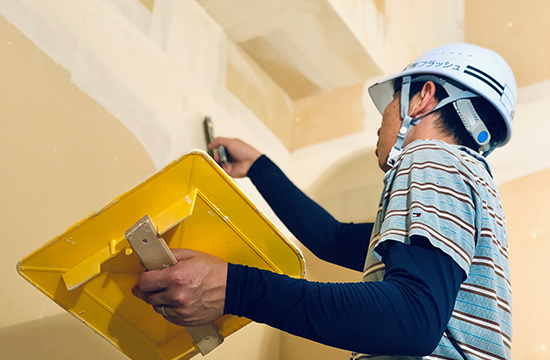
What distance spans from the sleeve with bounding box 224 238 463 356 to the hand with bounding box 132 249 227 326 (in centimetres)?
2

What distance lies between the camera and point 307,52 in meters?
2.08

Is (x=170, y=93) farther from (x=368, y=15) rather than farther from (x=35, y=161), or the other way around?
(x=368, y=15)

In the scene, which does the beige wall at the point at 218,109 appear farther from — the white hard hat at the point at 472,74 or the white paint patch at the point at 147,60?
the white hard hat at the point at 472,74

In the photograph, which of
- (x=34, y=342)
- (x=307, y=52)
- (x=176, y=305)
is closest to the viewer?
(x=176, y=305)

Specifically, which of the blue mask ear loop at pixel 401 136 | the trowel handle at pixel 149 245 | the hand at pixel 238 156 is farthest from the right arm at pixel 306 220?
the trowel handle at pixel 149 245

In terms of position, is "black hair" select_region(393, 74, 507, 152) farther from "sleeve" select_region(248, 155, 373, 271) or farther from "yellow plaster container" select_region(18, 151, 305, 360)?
"yellow plaster container" select_region(18, 151, 305, 360)

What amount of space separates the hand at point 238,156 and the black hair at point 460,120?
1.68 feet

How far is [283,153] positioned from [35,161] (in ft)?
3.94

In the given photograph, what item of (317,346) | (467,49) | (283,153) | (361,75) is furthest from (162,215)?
(361,75)

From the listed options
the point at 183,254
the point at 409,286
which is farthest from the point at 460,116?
the point at 183,254

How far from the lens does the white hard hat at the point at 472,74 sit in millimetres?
1095

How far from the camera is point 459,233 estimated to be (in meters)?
0.74

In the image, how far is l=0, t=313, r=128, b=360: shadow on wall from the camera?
100 centimetres

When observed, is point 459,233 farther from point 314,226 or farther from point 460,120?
point 314,226
